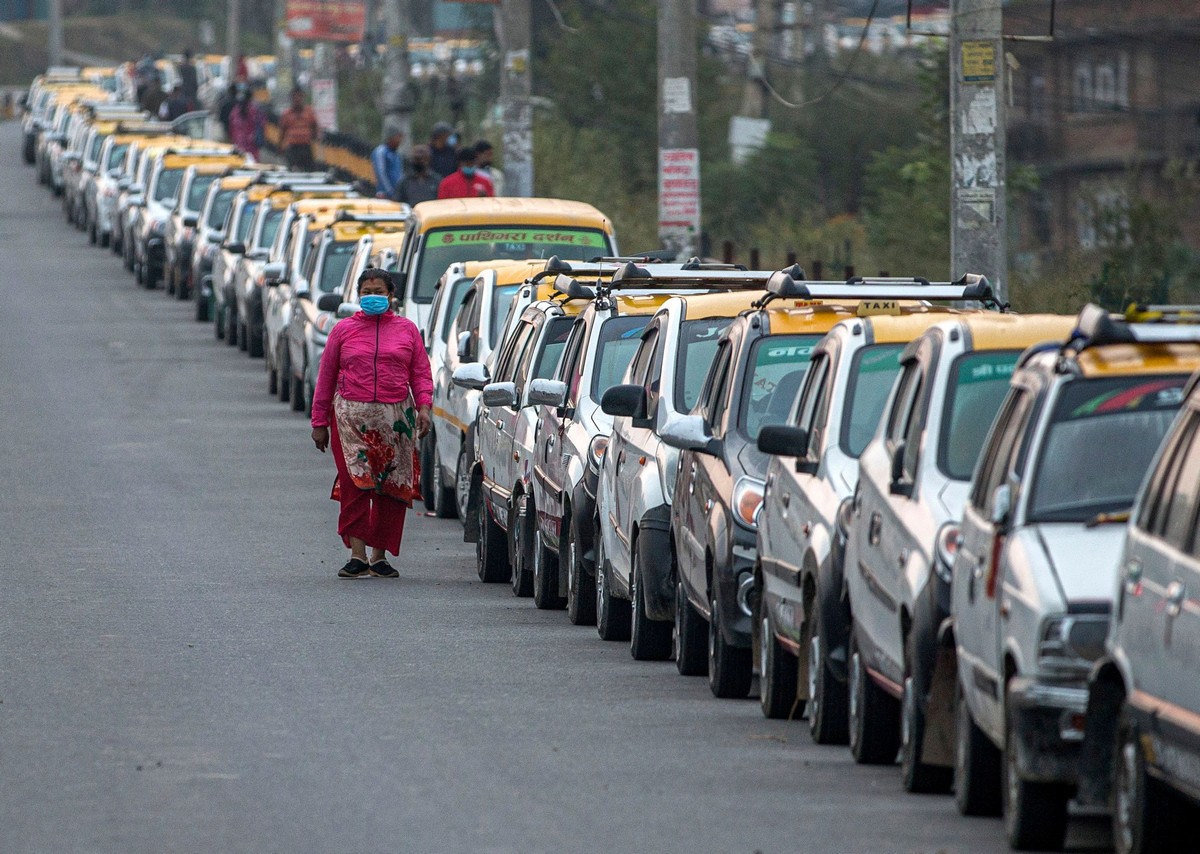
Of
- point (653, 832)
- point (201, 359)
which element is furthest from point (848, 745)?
point (201, 359)

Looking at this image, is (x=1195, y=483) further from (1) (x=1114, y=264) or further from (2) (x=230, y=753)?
(1) (x=1114, y=264)

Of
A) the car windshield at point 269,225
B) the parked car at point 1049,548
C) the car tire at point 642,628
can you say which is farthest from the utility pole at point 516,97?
the parked car at point 1049,548

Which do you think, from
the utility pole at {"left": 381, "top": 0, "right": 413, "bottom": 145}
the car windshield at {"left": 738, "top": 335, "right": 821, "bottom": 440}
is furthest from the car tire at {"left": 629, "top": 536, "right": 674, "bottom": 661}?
the utility pole at {"left": 381, "top": 0, "right": 413, "bottom": 145}

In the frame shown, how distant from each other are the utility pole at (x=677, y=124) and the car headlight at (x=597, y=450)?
371 inches

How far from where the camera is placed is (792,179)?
5381 centimetres

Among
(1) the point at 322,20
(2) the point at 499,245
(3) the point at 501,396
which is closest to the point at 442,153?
(2) the point at 499,245

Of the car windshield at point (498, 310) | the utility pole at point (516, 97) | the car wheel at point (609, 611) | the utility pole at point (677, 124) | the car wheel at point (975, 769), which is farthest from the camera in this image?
the utility pole at point (516, 97)

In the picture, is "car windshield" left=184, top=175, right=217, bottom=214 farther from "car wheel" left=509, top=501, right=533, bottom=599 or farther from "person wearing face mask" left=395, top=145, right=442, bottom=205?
"car wheel" left=509, top=501, right=533, bottom=599

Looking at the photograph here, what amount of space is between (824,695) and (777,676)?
830 millimetres

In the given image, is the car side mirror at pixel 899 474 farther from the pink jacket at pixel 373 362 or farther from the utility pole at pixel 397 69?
the utility pole at pixel 397 69

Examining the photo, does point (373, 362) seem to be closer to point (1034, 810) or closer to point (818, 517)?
point (818, 517)

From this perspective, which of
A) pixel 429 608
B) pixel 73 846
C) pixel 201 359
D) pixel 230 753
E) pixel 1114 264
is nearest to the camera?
pixel 73 846

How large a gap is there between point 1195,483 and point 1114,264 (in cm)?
1881

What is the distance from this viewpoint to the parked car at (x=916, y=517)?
9281mm
